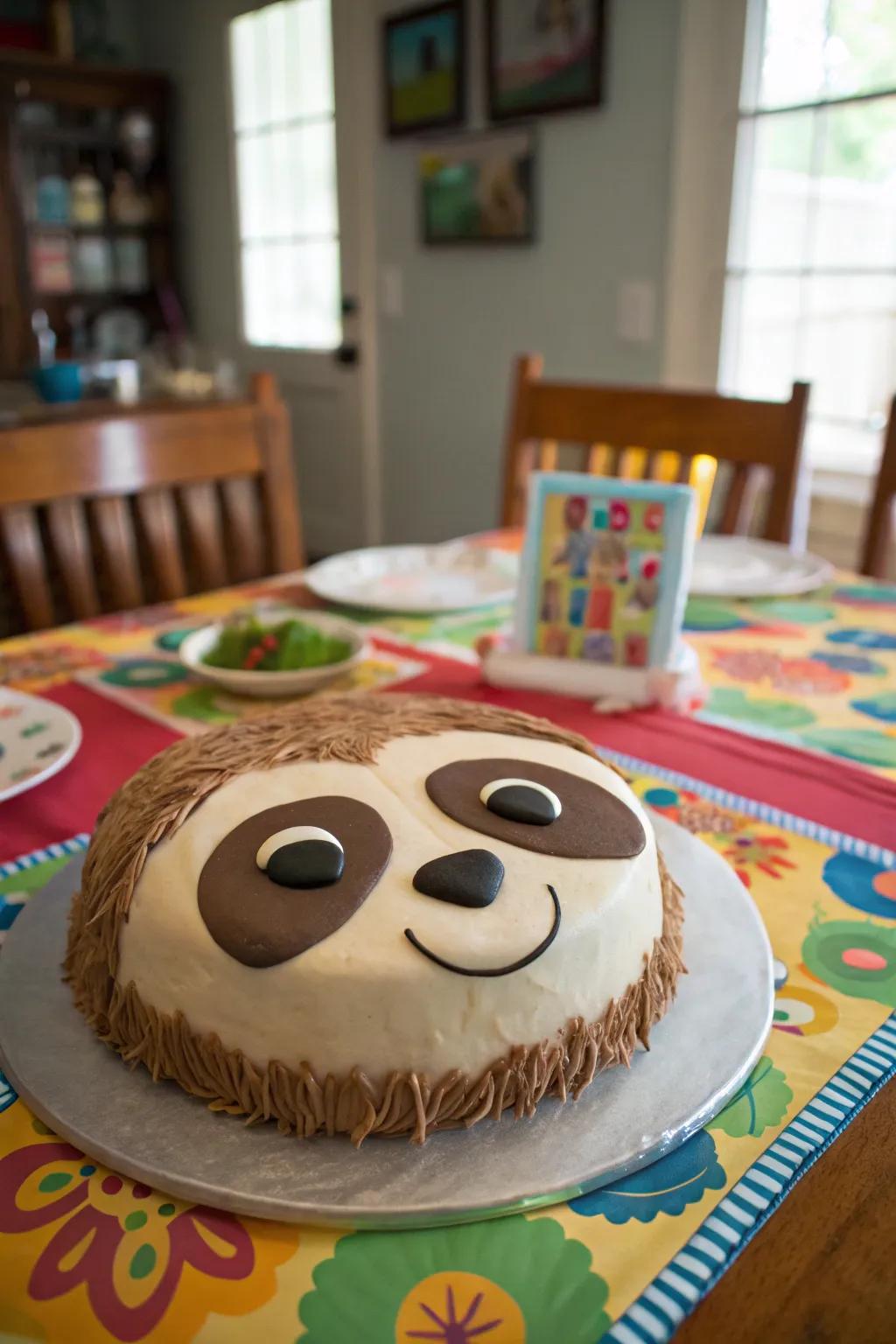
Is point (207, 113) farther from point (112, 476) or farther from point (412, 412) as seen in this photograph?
point (112, 476)

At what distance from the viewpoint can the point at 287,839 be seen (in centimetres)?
47

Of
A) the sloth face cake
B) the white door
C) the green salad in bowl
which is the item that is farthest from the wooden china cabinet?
the sloth face cake

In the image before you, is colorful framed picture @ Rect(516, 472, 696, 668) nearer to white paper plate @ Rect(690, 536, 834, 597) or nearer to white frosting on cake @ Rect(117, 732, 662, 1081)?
white paper plate @ Rect(690, 536, 834, 597)

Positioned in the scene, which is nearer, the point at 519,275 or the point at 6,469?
the point at 6,469

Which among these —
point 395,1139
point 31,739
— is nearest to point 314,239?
point 31,739

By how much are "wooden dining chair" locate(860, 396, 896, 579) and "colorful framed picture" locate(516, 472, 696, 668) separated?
0.64m

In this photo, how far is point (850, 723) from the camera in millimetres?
935

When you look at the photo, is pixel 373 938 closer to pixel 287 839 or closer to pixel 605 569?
pixel 287 839

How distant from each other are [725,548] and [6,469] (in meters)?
0.92

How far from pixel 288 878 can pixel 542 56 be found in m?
2.93

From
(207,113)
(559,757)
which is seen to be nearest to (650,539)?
(559,757)

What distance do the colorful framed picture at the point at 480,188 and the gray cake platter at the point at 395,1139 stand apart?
2.85 m

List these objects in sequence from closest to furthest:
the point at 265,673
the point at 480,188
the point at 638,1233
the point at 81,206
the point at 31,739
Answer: the point at 638,1233 < the point at 31,739 < the point at 265,673 < the point at 480,188 < the point at 81,206

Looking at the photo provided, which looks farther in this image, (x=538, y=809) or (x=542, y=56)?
(x=542, y=56)
